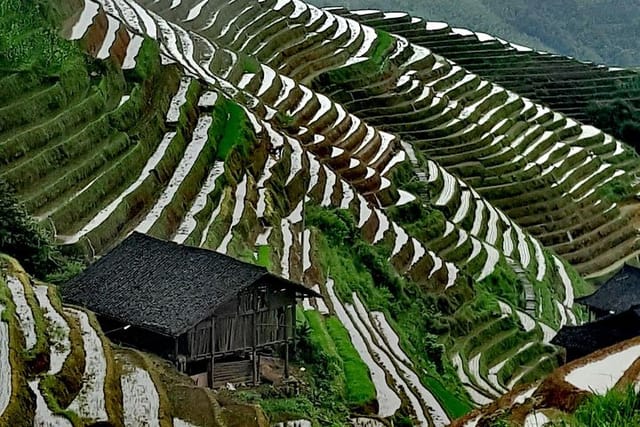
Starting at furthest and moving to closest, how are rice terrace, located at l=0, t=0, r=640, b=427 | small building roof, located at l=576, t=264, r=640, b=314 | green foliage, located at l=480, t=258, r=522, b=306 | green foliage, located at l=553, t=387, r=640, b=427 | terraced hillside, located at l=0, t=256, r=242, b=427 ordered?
green foliage, located at l=480, t=258, r=522, b=306
small building roof, located at l=576, t=264, r=640, b=314
rice terrace, located at l=0, t=0, r=640, b=427
terraced hillside, located at l=0, t=256, r=242, b=427
green foliage, located at l=553, t=387, r=640, b=427

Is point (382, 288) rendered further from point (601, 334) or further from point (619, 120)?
point (619, 120)

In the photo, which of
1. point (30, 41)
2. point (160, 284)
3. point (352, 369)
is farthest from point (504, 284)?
point (160, 284)

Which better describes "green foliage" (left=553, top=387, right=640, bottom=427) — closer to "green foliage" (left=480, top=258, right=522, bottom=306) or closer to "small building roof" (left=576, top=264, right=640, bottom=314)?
"small building roof" (left=576, top=264, right=640, bottom=314)

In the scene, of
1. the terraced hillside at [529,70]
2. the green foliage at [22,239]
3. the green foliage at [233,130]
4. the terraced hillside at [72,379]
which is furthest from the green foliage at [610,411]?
the terraced hillside at [529,70]

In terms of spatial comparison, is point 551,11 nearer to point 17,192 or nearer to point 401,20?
point 401,20

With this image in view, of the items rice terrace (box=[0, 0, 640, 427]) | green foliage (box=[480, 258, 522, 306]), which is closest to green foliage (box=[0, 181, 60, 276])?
rice terrace (box=[0, 0, 640, 427])

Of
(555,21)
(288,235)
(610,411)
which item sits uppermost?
(555,21)

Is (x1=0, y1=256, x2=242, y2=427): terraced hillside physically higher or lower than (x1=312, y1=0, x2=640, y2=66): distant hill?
lower

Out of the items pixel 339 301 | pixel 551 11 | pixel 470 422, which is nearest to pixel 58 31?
pixel 339 301
